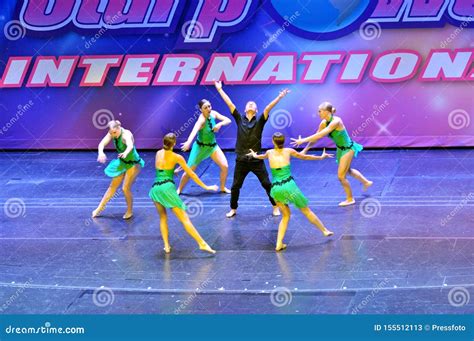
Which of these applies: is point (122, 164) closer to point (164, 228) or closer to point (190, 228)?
point (164, 228)

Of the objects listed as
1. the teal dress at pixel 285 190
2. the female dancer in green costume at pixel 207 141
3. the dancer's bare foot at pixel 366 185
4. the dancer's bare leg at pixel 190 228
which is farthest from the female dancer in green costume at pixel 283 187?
the dancer's bare foot at pixel 366 185

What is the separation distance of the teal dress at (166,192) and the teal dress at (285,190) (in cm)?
113

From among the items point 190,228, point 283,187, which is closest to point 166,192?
point 190,228

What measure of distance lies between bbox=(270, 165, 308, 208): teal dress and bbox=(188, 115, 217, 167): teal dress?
2.58m

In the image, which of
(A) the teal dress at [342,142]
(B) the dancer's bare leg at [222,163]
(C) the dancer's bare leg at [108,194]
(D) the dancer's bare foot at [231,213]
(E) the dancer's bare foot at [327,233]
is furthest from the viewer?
(B) the dancer's bare leg at [222,163]

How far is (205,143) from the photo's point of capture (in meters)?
12.8

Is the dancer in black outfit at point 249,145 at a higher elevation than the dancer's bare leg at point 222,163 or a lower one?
lower

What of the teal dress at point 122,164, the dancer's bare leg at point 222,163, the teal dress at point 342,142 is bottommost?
the teal dress at point 122,164

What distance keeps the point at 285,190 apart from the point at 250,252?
844 millimetres

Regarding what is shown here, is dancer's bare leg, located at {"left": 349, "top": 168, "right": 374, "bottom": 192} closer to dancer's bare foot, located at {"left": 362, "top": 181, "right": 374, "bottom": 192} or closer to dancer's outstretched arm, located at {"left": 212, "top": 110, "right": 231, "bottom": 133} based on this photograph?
dancer's bare foot, located at {"left": 362, "top": 181, "right": 374, "bottom": 192}

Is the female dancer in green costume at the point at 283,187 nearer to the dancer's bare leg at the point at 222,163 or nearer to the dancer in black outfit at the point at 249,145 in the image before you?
the dancer in black outfit at the point at 249,145

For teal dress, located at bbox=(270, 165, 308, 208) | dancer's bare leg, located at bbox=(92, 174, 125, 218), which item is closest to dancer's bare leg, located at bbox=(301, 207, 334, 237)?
teal dress, located at bbox=(270, 165, 308, 208)

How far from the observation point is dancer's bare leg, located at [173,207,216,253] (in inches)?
400

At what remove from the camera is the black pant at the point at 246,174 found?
1161 cm
